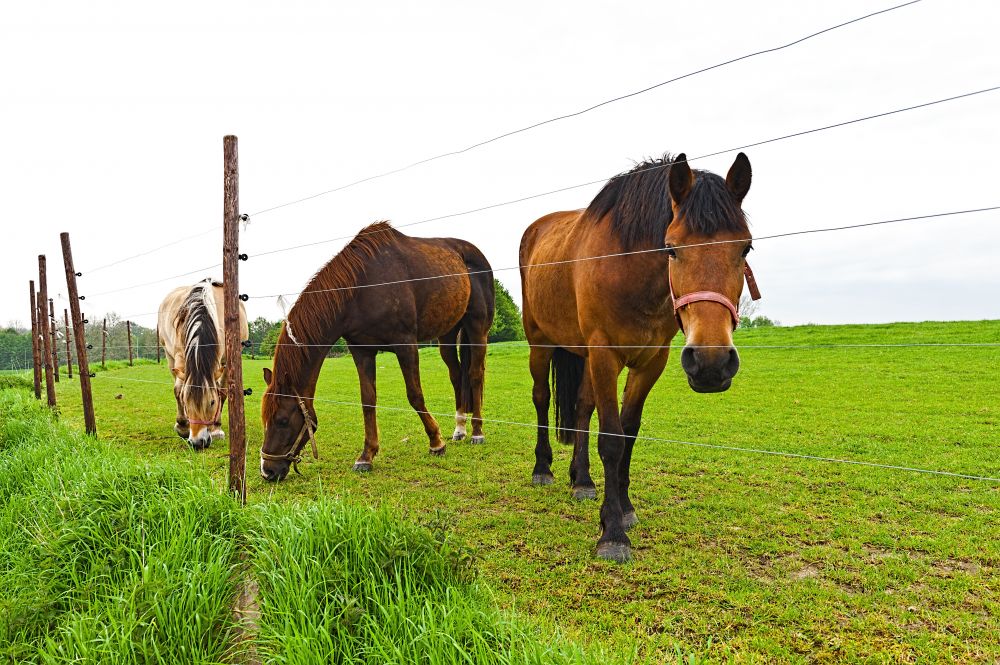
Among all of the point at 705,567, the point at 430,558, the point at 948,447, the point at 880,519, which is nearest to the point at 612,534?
the point at 705,567

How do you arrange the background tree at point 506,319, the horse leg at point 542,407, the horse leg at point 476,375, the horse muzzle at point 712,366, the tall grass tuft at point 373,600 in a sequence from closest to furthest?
1. the tall grass tuft at point 373,600
2. the horse muzzle at point 712,366
3. the horse leg at point 542,407
4. the horse leg at point 476,375
5. the background tree at point 506,319

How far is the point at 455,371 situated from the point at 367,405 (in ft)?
6.42

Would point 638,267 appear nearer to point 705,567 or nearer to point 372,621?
point 705,567

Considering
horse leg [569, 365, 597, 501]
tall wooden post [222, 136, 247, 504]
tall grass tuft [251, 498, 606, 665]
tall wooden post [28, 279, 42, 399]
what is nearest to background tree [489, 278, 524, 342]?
tall wooden post [28, 279, 42, 399]

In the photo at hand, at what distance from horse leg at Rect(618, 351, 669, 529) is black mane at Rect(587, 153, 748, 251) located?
0.93 metres

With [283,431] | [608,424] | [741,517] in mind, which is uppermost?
[608,424]

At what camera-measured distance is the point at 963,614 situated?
8.13 feet

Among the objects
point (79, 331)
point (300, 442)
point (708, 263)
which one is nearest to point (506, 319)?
point (79, 331)

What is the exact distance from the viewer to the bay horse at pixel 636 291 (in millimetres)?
2658

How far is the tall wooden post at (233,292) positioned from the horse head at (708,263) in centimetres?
281

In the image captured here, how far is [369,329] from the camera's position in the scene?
5.79 metres

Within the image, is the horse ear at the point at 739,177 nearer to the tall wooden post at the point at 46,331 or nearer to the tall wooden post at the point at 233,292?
the tall wooden post at the point at 233,292

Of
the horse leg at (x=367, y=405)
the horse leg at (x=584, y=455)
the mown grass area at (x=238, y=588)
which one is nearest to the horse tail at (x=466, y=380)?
the horse leg at (x=367, y=405)

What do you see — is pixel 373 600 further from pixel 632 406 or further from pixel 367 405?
pixel 367 405
